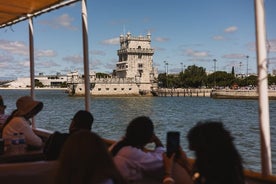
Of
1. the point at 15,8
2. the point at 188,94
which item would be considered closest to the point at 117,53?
the point at 188,94

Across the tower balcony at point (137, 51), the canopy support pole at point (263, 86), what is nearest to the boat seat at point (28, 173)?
the canopy support pole at point (263, 86)

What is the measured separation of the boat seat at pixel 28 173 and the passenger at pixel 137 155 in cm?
33

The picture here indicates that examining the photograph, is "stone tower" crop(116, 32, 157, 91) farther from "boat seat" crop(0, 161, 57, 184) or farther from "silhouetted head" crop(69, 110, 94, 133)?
"boat seat" crop(0, 161, 57, 184)

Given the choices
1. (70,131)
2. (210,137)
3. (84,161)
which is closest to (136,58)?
(70,131)

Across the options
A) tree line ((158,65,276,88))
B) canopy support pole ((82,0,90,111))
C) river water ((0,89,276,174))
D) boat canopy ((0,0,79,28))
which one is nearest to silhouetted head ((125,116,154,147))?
river water ((0,89,276,174))

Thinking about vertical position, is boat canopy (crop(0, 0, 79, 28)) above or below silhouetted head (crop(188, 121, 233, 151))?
above

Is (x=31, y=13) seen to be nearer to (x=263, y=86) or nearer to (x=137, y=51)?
(x=263, y=86)

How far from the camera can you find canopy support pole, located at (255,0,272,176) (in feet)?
8.66

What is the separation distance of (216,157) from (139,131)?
0.55 metres

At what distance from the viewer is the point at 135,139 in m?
1.95

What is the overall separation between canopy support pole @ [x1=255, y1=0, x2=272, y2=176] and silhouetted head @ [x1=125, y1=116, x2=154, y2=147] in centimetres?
103

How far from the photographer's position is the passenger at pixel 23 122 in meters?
2.82

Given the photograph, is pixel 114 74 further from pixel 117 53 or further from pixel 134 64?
pixel 134 64

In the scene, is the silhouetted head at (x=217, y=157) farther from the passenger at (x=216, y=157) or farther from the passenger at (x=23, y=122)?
the passenger at (x=23, y=122)
